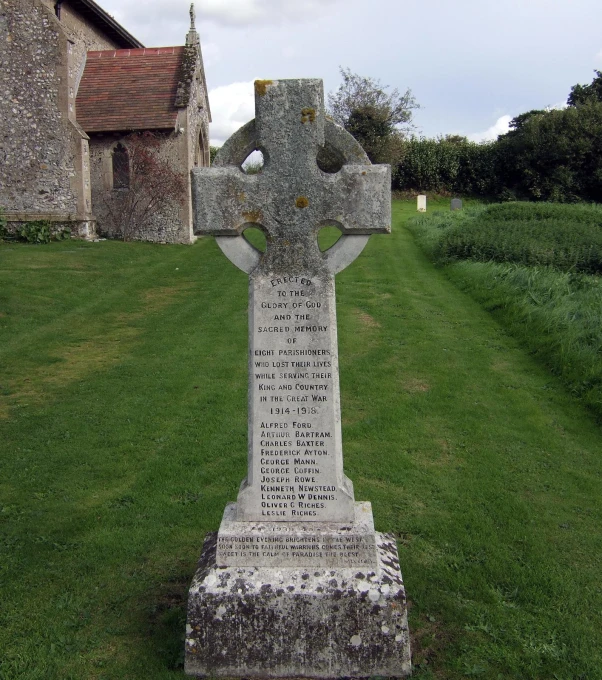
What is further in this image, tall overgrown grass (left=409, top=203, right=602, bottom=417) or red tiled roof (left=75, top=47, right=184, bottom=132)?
red tiled roof (left=75, top=47, right=184, bottom=132)

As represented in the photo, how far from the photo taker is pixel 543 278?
1383 centimetres

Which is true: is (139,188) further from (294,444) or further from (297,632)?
(297,632)

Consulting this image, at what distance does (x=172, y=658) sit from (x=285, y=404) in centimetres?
167

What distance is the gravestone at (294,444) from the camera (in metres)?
3.73

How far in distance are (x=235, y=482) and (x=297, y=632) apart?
2417 millimetres

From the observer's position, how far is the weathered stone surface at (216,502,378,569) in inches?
153

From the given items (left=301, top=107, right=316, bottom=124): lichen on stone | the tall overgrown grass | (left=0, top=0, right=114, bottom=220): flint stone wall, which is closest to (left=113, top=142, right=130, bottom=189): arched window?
(left=0, top=0, right=114, bottom=220): flint stone wall

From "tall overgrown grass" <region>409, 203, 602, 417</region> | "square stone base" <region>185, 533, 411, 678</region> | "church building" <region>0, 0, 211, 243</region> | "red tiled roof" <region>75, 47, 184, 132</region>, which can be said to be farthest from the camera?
"red tiled roof" <region>75, 47, 184, 132</region>

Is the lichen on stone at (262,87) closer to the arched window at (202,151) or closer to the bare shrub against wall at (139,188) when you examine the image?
the bare shrub against wall at (139,188)

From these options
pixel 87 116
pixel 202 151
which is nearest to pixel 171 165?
pixel 87 116

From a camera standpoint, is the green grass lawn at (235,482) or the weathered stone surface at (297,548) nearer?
the weathered stone surface at (297,548)

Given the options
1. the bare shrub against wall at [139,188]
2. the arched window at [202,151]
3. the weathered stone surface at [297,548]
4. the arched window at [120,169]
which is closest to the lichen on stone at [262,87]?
the weathered stone surface at [297,548]

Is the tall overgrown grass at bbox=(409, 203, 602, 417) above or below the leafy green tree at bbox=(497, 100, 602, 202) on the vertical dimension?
below

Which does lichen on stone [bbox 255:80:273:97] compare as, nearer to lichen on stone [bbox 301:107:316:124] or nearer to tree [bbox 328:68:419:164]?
lichen on stone [bbox 301:107:316:124]
